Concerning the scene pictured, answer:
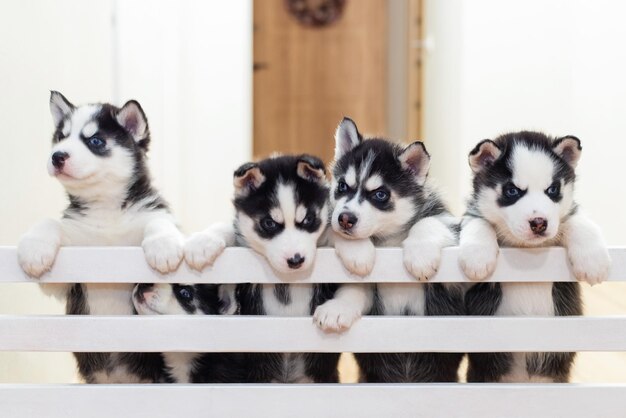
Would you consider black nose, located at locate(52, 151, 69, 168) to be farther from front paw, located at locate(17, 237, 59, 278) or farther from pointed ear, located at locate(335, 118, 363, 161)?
pointed ear, located at locate(335, 118, 363, 161)

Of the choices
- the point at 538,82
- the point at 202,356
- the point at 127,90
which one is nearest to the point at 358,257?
the point at 202,356

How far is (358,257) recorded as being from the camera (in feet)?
5.57

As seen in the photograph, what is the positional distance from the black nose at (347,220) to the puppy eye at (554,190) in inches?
19.0

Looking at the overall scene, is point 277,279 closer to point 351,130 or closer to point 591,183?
point 351,130

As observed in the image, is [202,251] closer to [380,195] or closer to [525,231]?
[380,195]

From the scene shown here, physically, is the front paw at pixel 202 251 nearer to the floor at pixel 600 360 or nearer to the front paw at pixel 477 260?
the front paw at pixel 477 260

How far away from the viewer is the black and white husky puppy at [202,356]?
1926 mm

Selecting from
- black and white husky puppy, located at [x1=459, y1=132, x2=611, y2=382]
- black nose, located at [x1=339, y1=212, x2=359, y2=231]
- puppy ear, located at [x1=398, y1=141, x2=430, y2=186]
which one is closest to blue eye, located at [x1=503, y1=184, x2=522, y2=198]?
black and white husky puppy, located at [x1=459, y1=132, x2=611, y2=382]

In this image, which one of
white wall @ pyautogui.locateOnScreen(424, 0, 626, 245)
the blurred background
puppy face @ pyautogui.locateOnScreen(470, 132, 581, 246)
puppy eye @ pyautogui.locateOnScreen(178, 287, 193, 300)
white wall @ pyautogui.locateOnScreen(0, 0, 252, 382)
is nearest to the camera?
puppy face @ pyautogui.locateOnScreen(470, 132, 581, 246)

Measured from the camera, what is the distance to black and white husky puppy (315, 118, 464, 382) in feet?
6.05

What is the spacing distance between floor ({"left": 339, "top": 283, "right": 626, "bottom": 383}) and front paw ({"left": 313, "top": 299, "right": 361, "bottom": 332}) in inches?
23.8

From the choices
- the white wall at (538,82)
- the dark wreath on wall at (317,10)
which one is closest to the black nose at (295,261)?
the white wall at (538,82)

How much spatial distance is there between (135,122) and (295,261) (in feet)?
2.26
